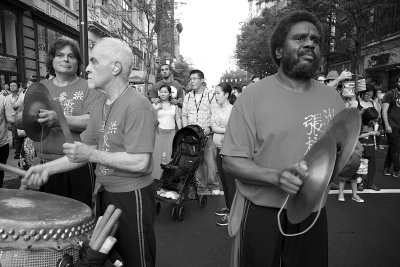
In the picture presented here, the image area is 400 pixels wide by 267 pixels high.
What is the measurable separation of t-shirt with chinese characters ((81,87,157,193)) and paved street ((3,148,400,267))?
1.76 meters

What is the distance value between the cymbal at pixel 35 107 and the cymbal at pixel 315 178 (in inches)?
60.4

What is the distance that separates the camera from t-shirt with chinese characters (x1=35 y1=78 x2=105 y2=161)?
292cm

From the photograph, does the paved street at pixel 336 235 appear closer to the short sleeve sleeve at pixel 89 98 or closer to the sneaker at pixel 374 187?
the sneaker at pixel 374 187

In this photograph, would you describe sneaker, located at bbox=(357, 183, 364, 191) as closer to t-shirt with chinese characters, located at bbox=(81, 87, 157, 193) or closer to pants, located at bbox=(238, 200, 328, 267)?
pants, located at bbox=(238, 200, 328, 267)

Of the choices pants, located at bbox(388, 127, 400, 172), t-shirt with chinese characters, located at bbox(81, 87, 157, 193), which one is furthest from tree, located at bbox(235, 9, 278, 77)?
t-shirt with chinese characters, located at bbox(81, 87, 157, 193)

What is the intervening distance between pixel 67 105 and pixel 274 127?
1.91m

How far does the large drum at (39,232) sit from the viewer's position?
61.5 inches

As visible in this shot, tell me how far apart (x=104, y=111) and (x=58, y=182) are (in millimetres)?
1001

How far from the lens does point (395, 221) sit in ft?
→ 15.8

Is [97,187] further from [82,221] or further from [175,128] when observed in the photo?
[175,128]

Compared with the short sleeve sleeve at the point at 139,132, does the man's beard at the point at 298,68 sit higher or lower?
higher

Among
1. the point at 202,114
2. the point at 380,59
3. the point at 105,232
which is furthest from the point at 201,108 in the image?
the point at 380,59

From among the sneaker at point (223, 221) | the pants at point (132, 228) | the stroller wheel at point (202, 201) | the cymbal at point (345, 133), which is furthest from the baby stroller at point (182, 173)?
the cymbal at point (345, 133)

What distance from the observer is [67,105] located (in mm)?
3014
